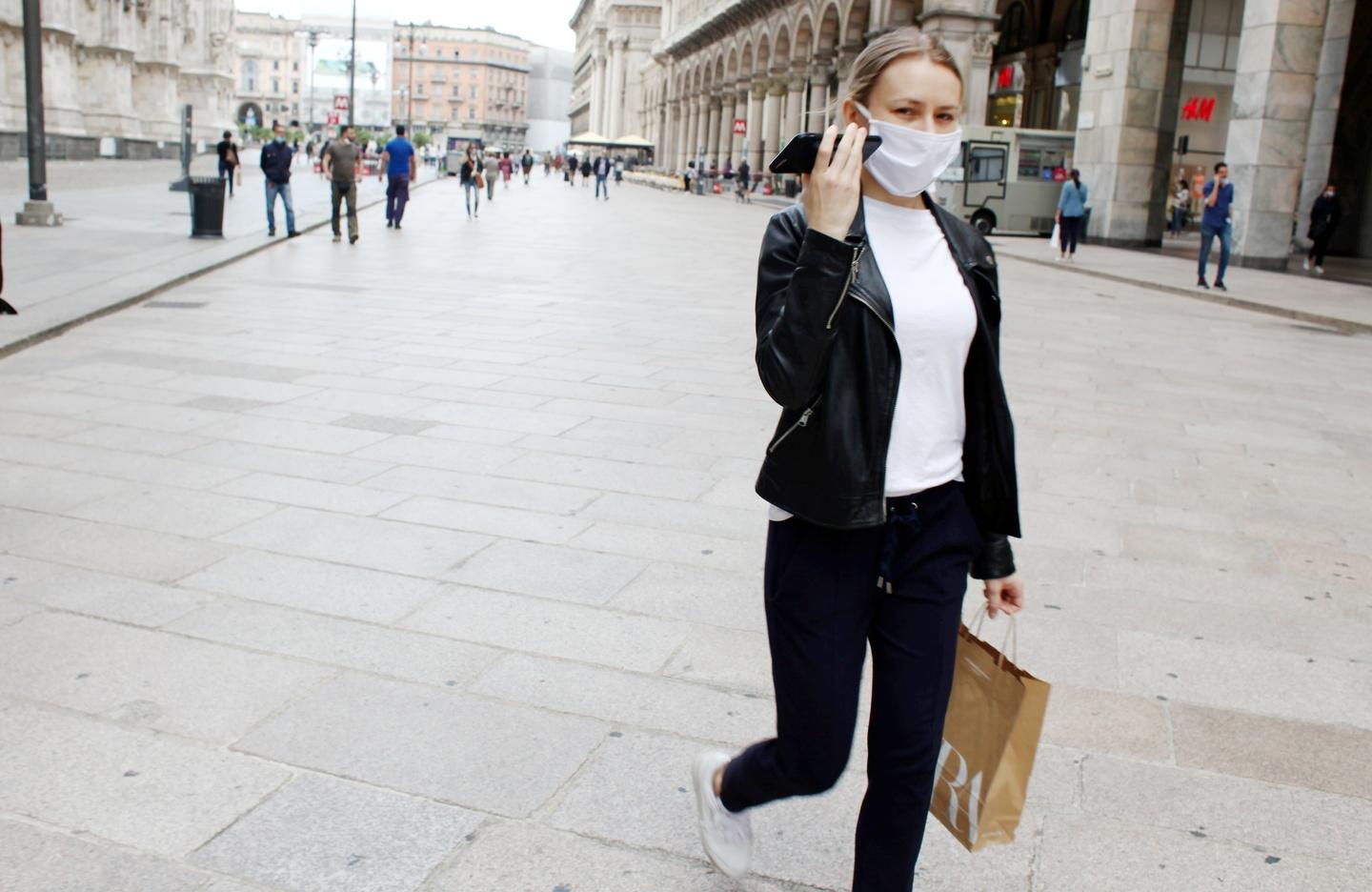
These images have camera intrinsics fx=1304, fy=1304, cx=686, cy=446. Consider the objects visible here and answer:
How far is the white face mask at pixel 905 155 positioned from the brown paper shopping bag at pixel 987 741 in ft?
2.90

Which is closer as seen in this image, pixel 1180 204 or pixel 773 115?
pixel 1180 204

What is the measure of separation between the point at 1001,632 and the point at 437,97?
185702mm

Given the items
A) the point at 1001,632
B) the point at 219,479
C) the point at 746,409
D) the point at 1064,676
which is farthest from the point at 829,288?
the point at 746,409

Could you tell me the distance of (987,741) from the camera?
2.53m

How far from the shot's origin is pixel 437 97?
180375 mm

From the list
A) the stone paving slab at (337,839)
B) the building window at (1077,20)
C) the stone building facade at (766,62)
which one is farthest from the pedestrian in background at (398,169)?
the stone paving slab at (337,839)

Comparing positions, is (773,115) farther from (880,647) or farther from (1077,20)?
(880,647)

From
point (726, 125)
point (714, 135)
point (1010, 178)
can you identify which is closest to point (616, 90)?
point (714, 135)

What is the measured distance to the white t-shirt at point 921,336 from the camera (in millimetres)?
2387

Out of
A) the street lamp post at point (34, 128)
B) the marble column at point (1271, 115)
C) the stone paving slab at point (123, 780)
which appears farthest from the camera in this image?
the marble column at point (1271, 115)

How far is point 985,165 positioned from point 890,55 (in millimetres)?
29787

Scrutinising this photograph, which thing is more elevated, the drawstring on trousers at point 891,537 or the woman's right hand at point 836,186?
the woman's right hand at point 836,186

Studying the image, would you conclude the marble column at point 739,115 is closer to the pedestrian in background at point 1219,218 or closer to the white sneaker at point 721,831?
the pedestrian in background at point 1219,218

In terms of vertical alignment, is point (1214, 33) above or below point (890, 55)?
above
